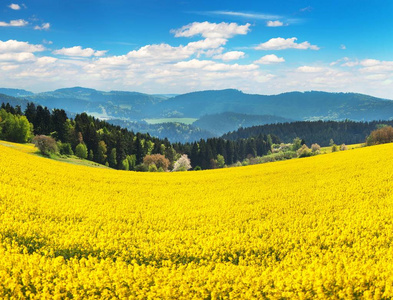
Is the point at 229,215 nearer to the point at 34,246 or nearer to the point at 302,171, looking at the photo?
the point at 34,246

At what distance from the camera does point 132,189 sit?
26.0 m

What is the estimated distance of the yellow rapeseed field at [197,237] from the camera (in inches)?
320

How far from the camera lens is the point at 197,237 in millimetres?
13508

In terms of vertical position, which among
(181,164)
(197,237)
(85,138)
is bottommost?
(181,164)

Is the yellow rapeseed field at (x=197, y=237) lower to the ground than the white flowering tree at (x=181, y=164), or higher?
higher

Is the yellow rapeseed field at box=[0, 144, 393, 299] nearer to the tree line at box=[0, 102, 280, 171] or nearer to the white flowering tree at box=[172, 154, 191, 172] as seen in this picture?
the tree line at box=[0, 102, 280, 171]

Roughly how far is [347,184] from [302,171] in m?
9.20

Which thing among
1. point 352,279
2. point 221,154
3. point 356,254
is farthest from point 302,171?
point 221,154

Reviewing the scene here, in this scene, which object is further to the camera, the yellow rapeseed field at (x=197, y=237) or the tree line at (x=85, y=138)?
the tree line at (x=85, y=138)

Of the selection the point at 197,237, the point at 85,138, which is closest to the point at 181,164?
the point at 85,138

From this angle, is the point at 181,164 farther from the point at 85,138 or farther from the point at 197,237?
the point at 197,237

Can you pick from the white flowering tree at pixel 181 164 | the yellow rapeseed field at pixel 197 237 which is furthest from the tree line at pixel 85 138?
the yellow rapeseed field at pixel 197 237

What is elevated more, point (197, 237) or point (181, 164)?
point (197, 237)

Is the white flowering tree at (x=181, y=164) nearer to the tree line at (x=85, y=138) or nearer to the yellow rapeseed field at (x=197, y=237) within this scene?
the tree line at (x=85, y=138)
